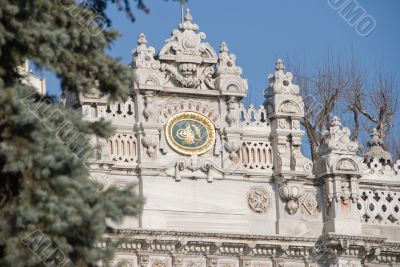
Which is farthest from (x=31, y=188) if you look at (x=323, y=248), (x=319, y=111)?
(x=319, y=111)

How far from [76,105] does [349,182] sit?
6479 mm

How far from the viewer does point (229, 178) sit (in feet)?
112

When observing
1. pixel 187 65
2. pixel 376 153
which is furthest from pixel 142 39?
pixel 376 153

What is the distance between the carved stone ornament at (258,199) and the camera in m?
34.2

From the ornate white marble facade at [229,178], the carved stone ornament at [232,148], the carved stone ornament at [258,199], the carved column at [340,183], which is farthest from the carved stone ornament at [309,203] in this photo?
the carved stone ornament at [232,148]

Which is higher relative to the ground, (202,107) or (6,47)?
(202,107)

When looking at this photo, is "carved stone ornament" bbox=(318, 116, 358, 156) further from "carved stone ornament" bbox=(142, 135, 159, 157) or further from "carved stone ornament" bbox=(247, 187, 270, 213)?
"carved stone ornament" bbox=(142, 135, 159, 157)

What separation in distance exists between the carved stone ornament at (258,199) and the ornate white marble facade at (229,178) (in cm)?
2

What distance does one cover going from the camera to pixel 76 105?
109ft

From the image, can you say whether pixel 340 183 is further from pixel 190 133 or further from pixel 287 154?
pixel 190 133

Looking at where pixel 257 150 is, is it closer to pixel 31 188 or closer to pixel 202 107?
pixel 202 107

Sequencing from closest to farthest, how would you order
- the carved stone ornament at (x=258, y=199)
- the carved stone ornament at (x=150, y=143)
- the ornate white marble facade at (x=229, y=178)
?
the ornate white marble facade at (x=229, y=178)
the carved stone ornament at (x=150, y=143)
the carved stone ornament at (x=258, y=199)

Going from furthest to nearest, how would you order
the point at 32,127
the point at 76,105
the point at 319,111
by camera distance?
the point at 319,111, the point at 76,105, the point at 32,127

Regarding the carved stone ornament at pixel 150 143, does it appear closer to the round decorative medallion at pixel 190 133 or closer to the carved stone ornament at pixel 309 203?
the round decorative medallion at pixel 190 133
